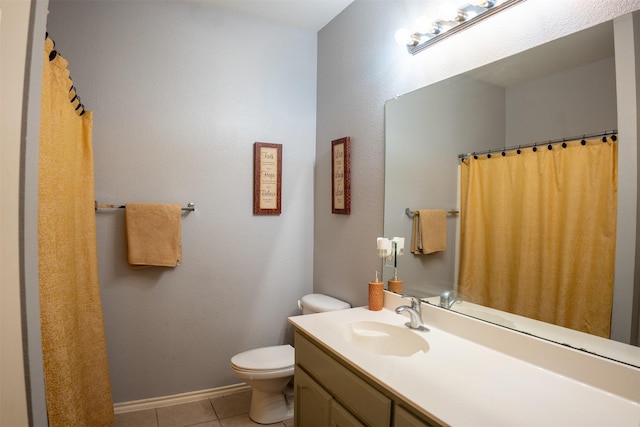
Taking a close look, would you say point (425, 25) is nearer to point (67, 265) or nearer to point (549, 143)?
point (549, 143)

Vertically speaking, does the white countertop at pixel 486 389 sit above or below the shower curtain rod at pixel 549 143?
below

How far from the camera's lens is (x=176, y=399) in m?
2.35

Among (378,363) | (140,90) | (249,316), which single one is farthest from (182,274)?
(378,363)

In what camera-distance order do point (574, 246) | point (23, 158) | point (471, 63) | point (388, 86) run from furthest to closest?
point (388, 86) < point (471, 63) < point (574, 246) < point (23, 158)

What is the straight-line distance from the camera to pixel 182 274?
2367 millimetres

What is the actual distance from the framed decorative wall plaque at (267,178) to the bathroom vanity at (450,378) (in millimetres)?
1098

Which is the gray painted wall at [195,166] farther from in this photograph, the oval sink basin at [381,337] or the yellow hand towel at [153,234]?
the oval sink basin at [381,337]

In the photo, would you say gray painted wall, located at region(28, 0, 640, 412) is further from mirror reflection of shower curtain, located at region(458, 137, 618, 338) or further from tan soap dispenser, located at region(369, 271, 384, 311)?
mirror reflection of shower curtain, located at region(458, 137, 618, 338)

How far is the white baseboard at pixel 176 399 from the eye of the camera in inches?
87.8

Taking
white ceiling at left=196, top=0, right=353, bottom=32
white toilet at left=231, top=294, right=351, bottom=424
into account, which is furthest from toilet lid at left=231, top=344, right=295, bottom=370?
white ceiling at left=196, top=0, right=353, bottom=32

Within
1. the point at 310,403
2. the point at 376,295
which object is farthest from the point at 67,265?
the point at 376,295

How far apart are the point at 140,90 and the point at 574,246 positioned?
2440 millimetres

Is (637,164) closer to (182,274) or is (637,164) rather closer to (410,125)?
(410,125)

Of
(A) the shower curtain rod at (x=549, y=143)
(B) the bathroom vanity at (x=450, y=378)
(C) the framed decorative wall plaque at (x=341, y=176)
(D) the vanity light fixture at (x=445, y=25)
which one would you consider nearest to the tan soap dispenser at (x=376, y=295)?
(B) the bathroom vanity at (x=450, y=378)
